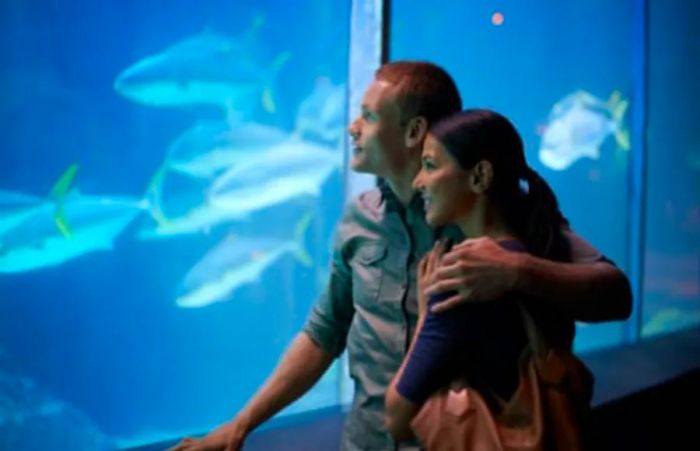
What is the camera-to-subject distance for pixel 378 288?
120 cm

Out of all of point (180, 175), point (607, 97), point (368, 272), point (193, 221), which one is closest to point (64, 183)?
point (180, 175)

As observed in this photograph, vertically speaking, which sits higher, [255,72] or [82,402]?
[255,72]

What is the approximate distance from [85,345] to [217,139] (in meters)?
1.04

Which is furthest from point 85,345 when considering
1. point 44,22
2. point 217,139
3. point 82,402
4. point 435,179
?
point 435,179

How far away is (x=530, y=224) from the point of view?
110 centimetres

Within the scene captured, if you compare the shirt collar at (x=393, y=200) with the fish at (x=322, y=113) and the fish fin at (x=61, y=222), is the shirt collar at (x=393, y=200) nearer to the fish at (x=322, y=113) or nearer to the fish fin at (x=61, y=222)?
the fish at (x=322, y=113)

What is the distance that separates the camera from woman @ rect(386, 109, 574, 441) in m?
1.00

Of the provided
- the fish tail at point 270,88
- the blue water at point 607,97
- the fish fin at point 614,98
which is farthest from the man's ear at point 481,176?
the fish fin at point 614,98

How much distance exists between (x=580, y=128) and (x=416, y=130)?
3632 mm

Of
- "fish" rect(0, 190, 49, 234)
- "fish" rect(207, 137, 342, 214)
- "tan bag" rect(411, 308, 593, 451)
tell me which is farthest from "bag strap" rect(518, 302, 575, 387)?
"fish" rect(207, 137, 342, 214)

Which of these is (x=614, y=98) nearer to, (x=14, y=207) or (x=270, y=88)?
(x=270, y=88)

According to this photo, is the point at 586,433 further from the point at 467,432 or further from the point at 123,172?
the point at 123,172

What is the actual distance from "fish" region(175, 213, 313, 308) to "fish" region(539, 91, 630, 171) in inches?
76.9

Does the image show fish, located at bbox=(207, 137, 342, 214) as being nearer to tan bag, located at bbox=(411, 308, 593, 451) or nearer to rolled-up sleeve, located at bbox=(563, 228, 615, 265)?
rolled-up sleeve, located at bbox=(563, 228, 615, 265)
